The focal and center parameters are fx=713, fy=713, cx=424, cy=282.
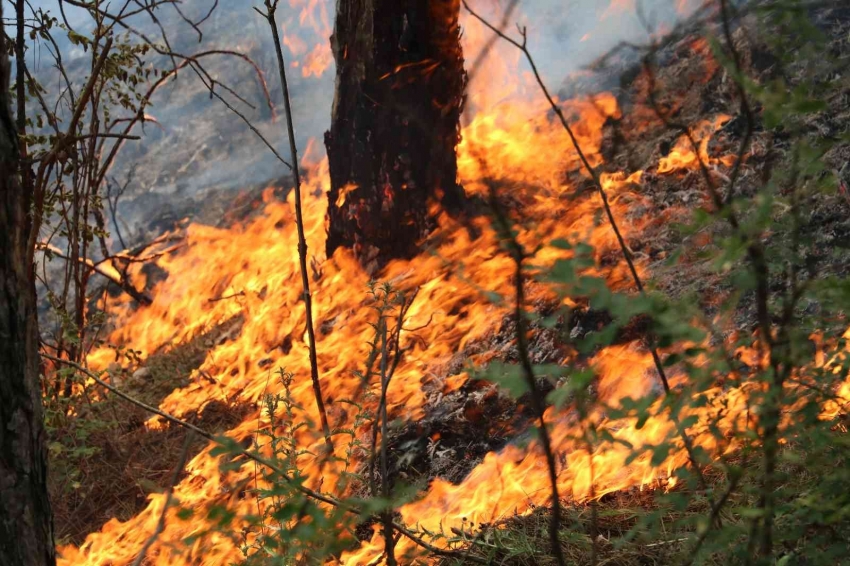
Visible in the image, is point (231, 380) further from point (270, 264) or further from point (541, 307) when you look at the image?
point (541, 307)

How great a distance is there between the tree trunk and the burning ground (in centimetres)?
37

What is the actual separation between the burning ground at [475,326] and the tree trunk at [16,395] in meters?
0.37

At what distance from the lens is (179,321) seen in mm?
5656

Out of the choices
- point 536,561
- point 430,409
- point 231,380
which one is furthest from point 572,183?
point 536,561

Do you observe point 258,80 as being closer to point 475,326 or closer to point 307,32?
point 307,32

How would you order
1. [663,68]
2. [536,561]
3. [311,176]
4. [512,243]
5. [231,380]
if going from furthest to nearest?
[311,176] → [663,68] → [231,380] → [536,561] → [512,243]

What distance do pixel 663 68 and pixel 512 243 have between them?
4.69 m

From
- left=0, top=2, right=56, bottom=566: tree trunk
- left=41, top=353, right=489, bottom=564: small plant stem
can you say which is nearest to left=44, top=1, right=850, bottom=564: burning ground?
left=41, top=353, right=489, bottom=564: small plant stem

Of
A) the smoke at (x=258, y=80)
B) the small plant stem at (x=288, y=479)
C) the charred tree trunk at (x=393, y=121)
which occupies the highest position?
the smoke at (x=258, y=80)

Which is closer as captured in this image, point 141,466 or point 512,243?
point 512,243

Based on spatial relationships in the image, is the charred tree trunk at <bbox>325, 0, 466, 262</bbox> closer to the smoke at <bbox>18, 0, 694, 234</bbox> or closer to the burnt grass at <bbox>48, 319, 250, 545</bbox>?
the burnt grass at <bbox>48, 319, 250, 545</bbox>

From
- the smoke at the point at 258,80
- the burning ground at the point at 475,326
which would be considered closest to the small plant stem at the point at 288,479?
the burning ground at the point at 475,326

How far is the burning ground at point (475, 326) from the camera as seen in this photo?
2559 mm

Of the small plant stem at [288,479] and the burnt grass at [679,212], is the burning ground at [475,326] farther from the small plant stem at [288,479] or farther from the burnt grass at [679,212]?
the small plant stem at [288,479]
